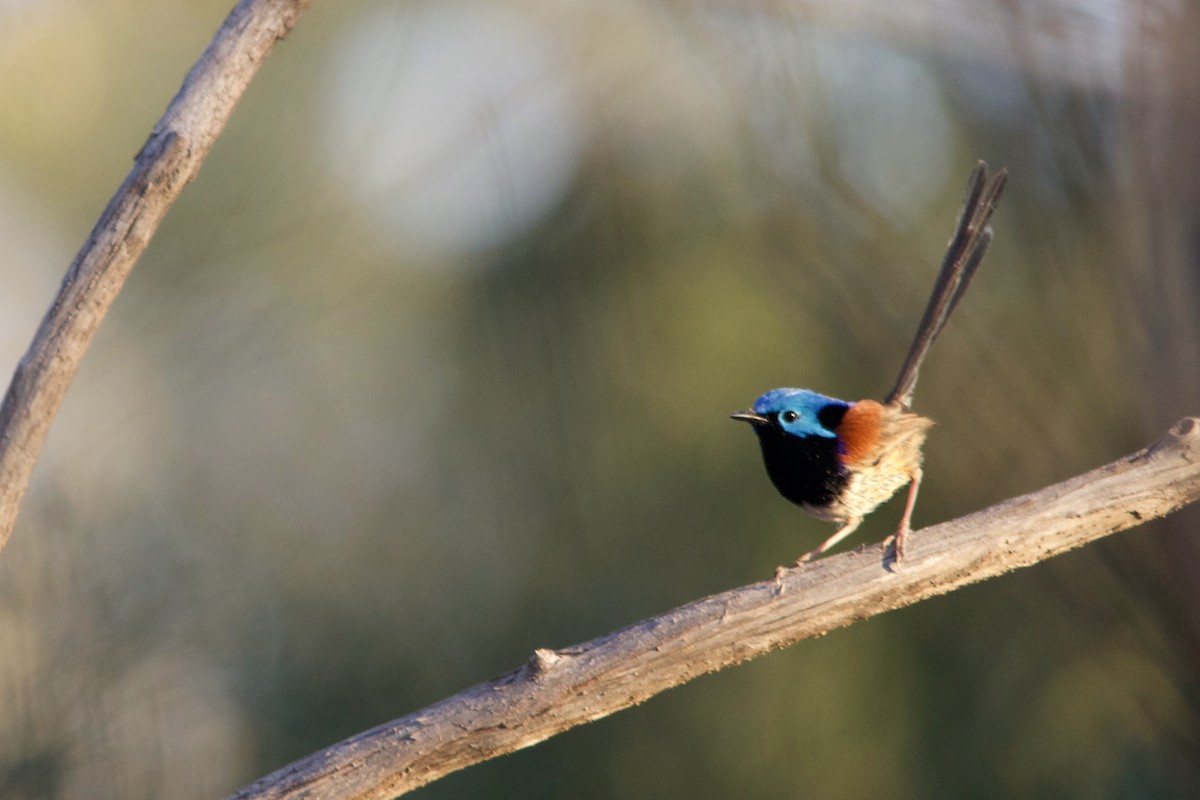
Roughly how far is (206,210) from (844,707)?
3.07 m

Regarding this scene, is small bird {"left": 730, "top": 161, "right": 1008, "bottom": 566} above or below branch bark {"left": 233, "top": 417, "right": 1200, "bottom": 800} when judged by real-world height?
above

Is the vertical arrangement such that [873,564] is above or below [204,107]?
below

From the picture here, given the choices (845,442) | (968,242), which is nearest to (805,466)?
(845,442)

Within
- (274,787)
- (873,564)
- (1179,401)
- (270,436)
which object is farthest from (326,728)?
(1179,401)

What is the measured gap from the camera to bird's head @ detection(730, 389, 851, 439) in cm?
271

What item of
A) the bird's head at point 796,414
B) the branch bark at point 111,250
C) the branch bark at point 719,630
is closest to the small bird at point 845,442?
the bird's head at point 796,414

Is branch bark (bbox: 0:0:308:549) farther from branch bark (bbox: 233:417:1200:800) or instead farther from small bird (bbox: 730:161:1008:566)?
small bird (bbox: 730:161:1008:566)

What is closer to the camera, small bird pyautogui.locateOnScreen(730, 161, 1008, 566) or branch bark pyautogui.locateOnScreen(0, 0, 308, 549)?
branch bark pyautogui.locateOnScreen(0, 0, 308, 549)

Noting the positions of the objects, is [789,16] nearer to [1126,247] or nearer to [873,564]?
[1126,247]

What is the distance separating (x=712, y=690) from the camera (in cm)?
453

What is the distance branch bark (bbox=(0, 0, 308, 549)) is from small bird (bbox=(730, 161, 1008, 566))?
1.49m

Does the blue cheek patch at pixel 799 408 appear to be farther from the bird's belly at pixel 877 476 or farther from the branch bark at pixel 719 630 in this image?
the branch bark at pixel 719 630

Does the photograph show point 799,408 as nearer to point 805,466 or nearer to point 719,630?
point 805,466

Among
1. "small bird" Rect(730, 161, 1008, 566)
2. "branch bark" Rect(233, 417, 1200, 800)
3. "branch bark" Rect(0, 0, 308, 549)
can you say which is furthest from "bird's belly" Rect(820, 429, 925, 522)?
"branch bark" Rect(0, 0, 308, 549)
